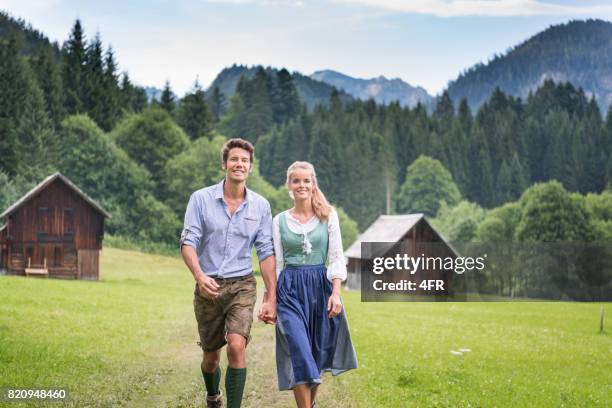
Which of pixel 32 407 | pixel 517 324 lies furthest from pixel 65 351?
pixel 517 324

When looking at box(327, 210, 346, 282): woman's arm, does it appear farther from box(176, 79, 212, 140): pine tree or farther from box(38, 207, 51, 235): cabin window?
box(176, 79, 212, 140): pine tree

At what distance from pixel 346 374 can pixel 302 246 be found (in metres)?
6.55

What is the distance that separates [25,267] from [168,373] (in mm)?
35463

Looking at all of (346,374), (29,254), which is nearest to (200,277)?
(346,374)

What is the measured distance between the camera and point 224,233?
884 centimetres

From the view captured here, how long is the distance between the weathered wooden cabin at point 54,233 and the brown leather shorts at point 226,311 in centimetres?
3956

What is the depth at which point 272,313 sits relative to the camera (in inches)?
338

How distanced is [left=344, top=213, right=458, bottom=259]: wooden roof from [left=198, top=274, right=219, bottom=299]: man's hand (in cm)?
4769

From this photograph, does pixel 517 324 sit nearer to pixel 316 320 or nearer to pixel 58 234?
pixel 316 320

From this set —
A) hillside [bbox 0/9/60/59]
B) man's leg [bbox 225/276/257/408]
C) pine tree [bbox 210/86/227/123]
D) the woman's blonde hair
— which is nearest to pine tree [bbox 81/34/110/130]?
hillside [bbox 0/9/60/59]

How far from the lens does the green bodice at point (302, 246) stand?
8.73 metres

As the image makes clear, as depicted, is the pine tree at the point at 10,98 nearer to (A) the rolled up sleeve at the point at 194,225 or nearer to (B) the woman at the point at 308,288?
(A) the rolled up sleeve at the point at 194,225

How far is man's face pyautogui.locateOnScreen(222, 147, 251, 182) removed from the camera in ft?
29.1

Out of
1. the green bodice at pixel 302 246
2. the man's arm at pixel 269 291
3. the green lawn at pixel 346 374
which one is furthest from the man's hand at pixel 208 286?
the green lawn at pixel 346 374
